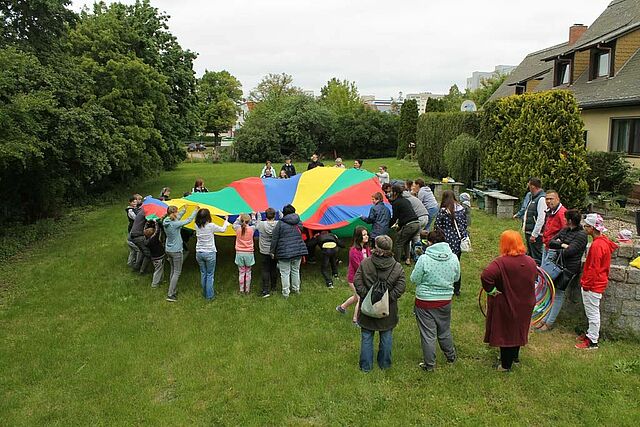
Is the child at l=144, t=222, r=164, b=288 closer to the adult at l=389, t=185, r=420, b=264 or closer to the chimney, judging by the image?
the adult at l=389, t=185, r=420, b=264

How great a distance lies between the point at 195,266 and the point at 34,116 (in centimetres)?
556

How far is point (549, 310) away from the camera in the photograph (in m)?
6.73

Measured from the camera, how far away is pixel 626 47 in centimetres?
1784

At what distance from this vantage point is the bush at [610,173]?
581 inches

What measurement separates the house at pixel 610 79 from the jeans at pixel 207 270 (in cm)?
1365

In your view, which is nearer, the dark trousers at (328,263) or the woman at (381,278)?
the woman at (381,278)

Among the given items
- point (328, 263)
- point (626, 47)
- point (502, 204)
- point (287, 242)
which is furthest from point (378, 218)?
point (626, 47)

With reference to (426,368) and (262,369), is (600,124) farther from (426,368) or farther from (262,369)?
(262,369)

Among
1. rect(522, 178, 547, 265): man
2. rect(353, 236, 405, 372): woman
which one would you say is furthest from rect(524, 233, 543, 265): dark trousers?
rect(353, 236, 405, 372): woman

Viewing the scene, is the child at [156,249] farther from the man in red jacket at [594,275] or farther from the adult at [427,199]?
the man in red jacket at [594,275]

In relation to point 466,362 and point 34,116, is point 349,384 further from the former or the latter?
point 34,116

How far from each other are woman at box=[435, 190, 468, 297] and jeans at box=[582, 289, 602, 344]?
1.94m

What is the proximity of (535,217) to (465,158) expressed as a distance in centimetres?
1018

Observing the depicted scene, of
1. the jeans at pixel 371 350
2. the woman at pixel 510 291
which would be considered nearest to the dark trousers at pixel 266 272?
the jeans at pixel 371 350
